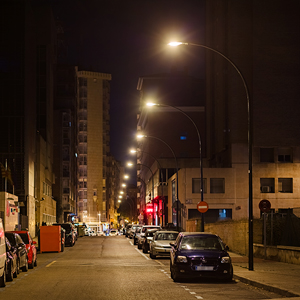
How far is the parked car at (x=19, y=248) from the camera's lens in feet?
74.1

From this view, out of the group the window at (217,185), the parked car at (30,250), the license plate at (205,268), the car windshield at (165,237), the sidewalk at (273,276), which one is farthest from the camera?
the window at (217,185)

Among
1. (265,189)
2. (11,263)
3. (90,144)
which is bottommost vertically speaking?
(11,263)

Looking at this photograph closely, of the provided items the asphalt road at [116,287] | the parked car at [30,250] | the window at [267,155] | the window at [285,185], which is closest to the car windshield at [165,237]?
the parked car at [30,250]

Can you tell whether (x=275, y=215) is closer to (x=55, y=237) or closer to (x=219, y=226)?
(x=219, y=226)

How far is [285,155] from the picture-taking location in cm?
7444

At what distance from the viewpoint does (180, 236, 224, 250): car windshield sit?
20703 mm

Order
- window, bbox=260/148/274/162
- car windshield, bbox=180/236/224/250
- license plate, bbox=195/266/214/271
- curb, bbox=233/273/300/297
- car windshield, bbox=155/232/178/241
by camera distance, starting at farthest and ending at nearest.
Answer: window, bbox=260/148/274/162 → car windshield, bbox=155/232/178/241 → car windshield, bbox=180/236/224/250 → license plate, bbox=195/266/214/271 → curb, bbox=233/273/300/297

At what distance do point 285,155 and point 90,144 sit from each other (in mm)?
104672

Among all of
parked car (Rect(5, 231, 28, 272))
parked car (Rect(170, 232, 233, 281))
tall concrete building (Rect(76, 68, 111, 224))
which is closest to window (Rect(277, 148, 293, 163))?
parked car (Rect(5, 231, 28, 272))

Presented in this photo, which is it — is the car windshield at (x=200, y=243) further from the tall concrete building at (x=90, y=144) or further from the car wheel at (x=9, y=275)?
the tall concrete building at (x=90, y=144)

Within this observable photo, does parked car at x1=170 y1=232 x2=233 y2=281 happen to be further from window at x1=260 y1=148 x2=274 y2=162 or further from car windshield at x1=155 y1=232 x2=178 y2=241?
window at x1=260 y1=148 x2=274 y2=162

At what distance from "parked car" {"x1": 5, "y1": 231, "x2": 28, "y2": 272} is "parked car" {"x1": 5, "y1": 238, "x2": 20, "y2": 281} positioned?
61cm

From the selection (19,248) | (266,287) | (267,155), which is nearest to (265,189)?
(267,155)

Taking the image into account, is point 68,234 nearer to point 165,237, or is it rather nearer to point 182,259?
point 165,237
